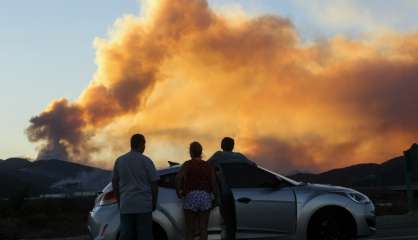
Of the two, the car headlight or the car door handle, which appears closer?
the car door handle

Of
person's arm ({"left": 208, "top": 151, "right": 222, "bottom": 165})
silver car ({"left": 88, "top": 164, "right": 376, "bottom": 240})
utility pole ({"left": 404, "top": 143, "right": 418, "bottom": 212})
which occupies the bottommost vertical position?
silver car ({"left": 88, "top": 164, "right": 376, "bottom": 240})

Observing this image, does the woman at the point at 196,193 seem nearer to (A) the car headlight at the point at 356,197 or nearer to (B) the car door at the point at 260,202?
(B) the car door at the point at 260,202

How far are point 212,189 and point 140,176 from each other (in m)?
1.20

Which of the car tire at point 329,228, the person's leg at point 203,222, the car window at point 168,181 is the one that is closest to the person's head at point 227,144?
A: the car window at point 168,181

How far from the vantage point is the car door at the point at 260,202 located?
11.7 metres

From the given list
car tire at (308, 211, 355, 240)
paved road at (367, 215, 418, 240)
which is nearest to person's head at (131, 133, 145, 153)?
car tire at (308, 211, 355, 240)

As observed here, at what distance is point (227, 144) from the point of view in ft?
37.4

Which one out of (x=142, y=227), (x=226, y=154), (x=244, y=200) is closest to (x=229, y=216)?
(x=244, y=200)

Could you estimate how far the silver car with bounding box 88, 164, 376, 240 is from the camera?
1134 centimetres

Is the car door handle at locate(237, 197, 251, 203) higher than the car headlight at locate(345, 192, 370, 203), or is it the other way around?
the car headlight at locate(345, 192, 370, 203)

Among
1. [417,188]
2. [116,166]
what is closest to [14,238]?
[116,166]

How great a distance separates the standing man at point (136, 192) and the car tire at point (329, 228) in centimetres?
337

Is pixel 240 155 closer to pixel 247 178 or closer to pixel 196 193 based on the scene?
pixel 247 178

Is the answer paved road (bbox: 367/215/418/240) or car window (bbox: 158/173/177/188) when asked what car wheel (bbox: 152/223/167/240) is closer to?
car window (bbox: 158/173/177/188)
